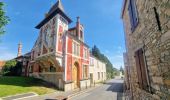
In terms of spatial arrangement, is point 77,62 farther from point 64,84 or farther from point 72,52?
point 64,84

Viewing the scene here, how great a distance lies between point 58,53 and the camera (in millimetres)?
17375

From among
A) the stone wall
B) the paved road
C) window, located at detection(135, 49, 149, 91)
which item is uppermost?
window, located at detection(135, 49, 149, 91)

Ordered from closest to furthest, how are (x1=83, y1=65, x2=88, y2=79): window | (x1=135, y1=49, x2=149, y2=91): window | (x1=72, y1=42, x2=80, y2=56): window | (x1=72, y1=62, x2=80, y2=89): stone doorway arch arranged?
(x1=135, y1=49, x2=149, y2=91): window < (x1=72, y1=62, x2=80, y2=89): stone doorway arch < (x1=72, y1=42, x2=80, y2=56): window < (x1=83, y1=65, x2=88, y2=79): window

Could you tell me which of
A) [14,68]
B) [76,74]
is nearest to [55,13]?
[76,74]

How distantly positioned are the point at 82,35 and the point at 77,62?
690 centimetres

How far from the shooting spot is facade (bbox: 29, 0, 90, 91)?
17.7 meters

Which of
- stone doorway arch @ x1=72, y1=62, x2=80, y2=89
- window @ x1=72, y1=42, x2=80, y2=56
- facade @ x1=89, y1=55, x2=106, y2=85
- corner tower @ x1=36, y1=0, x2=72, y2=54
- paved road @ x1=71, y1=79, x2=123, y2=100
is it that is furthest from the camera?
facade @ x1=89, y1=55, x2=106, y2=85

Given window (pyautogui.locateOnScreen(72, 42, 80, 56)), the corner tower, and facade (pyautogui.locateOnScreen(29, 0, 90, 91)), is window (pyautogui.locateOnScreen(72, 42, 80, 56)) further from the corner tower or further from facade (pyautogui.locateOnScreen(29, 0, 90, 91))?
the corner tower

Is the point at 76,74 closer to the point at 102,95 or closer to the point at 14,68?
the point at 102,95

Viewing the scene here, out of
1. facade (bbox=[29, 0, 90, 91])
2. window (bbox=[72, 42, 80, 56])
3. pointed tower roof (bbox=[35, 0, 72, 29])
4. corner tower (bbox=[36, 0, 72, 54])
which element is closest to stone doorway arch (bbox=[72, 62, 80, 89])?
facade (bbox=[29, 0, 90, 91])

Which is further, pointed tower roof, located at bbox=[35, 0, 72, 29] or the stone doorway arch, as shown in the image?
the stone doorway arch

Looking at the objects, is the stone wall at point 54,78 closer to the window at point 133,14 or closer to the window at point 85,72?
the window at point 85,72

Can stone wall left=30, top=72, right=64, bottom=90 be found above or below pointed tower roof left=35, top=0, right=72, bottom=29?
below

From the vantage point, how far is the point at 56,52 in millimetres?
16922
